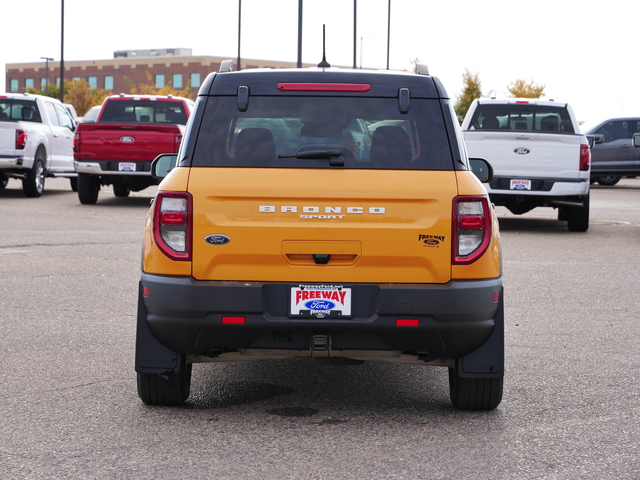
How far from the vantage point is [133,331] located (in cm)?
761

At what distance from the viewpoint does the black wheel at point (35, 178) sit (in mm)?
21594

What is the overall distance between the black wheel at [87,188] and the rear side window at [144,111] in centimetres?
120

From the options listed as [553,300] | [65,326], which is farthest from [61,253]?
[553,300]

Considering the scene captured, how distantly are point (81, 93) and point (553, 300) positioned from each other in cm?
7756

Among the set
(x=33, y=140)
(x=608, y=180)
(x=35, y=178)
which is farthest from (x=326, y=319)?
(x=608, y=180)

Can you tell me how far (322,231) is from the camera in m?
4.85

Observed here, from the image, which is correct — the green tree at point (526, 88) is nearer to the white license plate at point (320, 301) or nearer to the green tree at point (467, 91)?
the green tree at point (467, 91)

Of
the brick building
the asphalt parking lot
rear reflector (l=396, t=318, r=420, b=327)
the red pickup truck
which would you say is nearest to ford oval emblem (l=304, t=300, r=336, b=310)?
rear reflector (l=396, t=318, r=420, b=327)

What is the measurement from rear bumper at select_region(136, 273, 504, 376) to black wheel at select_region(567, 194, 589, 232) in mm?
11867

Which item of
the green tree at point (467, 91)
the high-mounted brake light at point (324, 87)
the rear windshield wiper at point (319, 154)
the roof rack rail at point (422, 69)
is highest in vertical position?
the green tree at point (467, 91)

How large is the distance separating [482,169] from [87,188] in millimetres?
14650

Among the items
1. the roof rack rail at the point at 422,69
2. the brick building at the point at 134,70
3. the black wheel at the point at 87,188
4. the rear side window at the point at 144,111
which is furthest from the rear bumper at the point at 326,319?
the brick building at the point at 134,70

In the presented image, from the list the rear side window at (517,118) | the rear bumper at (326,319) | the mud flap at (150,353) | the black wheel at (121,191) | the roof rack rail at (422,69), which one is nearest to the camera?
the rear bumper at (326,319)

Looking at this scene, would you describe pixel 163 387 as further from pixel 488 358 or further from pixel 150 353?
pixel 488 358
